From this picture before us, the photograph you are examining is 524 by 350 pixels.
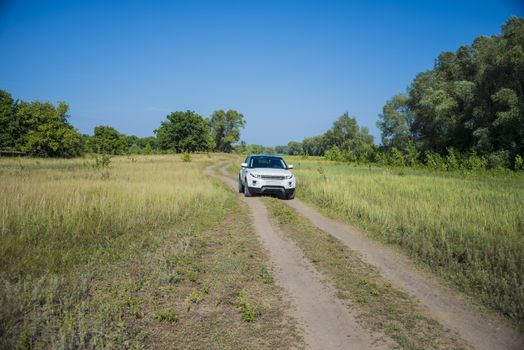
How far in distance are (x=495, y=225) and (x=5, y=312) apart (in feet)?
34.7

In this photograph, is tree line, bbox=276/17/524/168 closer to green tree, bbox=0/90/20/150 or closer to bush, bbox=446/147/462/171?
bush, bbox=446/147/462/171

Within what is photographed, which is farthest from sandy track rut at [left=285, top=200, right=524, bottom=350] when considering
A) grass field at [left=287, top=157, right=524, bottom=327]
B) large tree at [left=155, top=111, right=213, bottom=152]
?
large tree at [left=155, top=111, right=213, bottom=152]

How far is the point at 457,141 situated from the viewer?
3872cm

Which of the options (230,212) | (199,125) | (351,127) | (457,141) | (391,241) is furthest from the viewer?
(351,127)

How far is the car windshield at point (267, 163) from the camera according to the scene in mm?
14711

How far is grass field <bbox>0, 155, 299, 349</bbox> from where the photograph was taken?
140 inches

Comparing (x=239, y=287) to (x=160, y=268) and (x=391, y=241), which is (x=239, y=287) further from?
(x=391, y=241)

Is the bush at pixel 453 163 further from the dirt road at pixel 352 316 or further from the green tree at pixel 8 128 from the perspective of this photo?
the green tree at pixel 8 128

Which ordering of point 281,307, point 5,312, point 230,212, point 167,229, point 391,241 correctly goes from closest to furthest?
point 5,312 < point 281,307 < point 391,241 < point 167,229 < point 230,212

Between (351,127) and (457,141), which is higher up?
(351,127)

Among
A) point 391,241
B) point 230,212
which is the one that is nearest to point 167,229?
point 230,212

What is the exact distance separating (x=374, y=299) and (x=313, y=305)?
3.31 ft

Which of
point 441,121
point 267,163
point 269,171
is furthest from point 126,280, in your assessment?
point 441,121

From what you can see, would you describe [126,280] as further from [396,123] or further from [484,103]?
[396,123]
